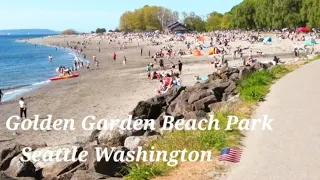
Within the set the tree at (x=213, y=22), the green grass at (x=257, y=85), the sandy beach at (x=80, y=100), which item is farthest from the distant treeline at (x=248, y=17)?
the green grass at (x=257, y=85)

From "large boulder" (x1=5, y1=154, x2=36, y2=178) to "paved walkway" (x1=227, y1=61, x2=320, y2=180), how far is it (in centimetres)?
516

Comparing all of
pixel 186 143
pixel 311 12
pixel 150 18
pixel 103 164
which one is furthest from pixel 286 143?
→ pixel 150 18

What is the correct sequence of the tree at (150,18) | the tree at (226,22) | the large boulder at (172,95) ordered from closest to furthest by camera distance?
the large boulder at (172,95) → the tree at (226,22) → the tree at (150,18)

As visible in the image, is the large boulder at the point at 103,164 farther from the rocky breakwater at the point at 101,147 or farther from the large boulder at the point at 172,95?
the large boulder at the point at 172,95

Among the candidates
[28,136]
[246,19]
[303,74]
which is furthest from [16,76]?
[246,19]

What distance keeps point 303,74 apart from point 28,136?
14317mm

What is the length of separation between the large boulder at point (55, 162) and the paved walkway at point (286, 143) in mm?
4257

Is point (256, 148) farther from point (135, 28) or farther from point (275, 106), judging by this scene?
point (135, 28)

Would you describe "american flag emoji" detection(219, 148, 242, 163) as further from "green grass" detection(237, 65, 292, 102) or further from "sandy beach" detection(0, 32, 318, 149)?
"sandy beach" detection(0, 32, 318, 149)

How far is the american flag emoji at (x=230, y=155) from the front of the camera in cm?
948

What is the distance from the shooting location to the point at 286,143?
412 inches

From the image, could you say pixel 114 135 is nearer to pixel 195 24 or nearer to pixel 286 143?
pixel 286 143

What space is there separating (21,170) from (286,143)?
6.50 m

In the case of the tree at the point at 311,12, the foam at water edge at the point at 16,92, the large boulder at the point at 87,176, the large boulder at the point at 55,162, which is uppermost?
the tree at the point at 311,12
